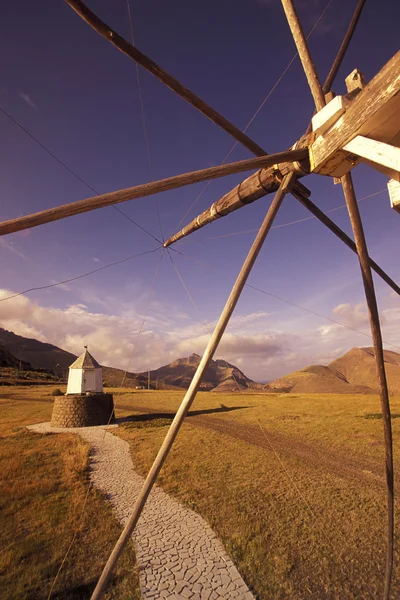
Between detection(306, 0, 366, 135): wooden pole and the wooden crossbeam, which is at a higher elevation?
detection(306, 0, 366, 135): wooden pole

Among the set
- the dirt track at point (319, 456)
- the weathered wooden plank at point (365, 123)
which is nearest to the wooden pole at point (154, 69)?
the weathered wooden plank at point (365, 123)

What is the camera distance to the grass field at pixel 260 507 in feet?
20.3

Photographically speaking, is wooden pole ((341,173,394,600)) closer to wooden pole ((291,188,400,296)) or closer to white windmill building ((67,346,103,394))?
wooden pole ((291,188,400,296))

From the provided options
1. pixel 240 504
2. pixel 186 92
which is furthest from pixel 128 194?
pixel 240 504

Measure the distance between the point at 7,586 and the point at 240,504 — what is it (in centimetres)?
664

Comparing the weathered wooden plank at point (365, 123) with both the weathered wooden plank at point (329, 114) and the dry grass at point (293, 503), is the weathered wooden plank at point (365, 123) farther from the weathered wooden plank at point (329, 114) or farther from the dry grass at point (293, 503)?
the dry grass at point (293, 503)

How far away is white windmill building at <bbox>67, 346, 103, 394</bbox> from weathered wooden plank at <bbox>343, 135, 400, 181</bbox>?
31.5 metres

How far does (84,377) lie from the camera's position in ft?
97.3

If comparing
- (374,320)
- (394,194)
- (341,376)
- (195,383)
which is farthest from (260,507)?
(341,376)

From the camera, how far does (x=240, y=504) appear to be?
9594mm

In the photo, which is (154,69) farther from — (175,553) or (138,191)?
(175,553)

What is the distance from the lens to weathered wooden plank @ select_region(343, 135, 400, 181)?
7.16ft

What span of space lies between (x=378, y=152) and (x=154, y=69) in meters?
2.90

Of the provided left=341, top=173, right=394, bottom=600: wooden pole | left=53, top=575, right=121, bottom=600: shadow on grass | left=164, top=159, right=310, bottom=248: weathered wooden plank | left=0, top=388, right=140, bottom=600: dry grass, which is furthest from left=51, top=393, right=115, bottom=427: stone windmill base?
left=164, top=159, right=310, bottom=248: weathered wooden plank
